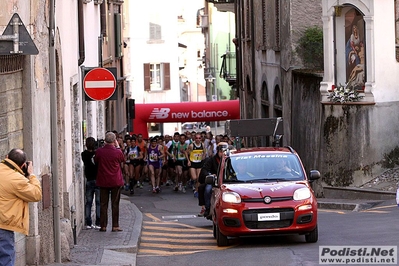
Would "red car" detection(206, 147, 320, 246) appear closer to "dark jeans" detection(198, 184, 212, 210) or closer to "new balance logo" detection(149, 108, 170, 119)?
"dark jeans" detection(198, 184, 212, 210)

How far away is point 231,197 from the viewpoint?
15.4 m

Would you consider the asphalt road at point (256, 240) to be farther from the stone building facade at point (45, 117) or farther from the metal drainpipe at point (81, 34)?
the metal drainpipe at point (81, 34)

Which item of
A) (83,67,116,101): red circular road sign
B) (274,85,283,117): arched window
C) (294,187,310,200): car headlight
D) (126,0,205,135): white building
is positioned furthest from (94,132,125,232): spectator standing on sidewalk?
(126,0,205,135): white building

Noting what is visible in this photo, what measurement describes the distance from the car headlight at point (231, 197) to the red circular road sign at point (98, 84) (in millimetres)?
3319

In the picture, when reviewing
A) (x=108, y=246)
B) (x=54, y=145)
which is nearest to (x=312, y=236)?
(x=108, y=246)

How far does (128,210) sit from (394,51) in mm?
8361

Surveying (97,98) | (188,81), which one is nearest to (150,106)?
(97,98)

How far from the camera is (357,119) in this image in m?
24.8

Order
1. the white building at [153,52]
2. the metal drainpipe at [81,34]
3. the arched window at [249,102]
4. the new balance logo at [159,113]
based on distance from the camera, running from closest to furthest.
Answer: the metal drainpipe at [81,34]
the arched window at [249,102]
the new balance logo at [159,113]
the white building at [153,52]

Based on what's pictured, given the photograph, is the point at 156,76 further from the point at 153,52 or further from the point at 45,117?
the point at 45,117

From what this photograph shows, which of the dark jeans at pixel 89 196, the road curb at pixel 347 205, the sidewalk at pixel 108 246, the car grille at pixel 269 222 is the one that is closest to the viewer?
the sidewalk at pixel 108 246

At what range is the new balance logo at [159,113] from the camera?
135 feet

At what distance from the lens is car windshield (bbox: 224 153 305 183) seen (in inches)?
631

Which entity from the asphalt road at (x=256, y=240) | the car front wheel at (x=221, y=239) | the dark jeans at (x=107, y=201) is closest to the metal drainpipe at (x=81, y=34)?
the dark jeans at (x=107, y=201)
